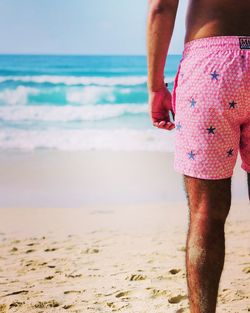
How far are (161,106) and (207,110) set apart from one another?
192 mm

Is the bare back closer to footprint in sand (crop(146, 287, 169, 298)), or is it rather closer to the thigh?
the thigh

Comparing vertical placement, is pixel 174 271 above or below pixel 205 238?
below

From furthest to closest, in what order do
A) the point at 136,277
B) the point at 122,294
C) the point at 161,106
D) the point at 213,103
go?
the point at 136,277, the point at 122,294, the point at 161,106, the point at 213,103

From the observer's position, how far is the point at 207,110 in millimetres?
1032

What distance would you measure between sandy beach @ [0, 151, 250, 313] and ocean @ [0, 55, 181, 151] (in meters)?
0.57

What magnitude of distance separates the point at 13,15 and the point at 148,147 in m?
2.33

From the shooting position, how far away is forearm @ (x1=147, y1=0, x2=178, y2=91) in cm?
110

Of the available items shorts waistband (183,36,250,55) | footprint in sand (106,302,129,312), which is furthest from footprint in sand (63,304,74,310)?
shorts waistband (183,36,250,55)

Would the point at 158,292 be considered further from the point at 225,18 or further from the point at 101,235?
the point at 225,18

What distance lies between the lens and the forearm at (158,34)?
3.61 ft

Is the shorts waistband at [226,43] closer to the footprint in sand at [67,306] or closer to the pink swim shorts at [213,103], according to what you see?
the pink swim shorts at [213,103]

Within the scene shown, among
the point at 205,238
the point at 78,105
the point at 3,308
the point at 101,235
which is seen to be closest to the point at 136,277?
the point at 3,308

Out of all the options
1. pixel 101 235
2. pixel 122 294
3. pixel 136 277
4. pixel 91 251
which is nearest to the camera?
pixel 122 294

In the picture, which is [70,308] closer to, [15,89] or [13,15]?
[13,15]
